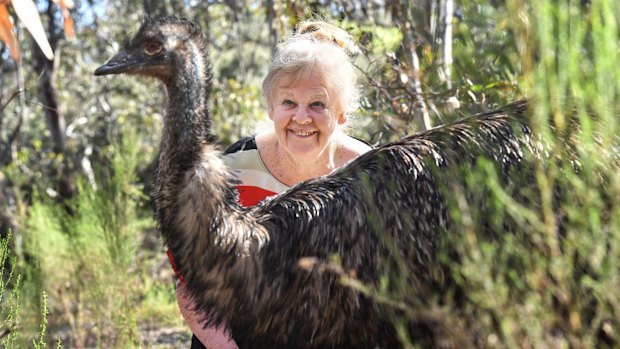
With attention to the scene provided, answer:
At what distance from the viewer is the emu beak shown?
303 cm

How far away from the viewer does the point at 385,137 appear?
508cm

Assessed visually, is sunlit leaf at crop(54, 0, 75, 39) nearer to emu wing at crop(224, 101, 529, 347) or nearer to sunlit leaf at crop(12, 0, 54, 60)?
sunlit leaf at crop(12, 0, 54, 60)

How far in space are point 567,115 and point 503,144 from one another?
29cm

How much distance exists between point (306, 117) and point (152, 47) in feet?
2.01

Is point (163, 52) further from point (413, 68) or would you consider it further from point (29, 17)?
point (413, 68)

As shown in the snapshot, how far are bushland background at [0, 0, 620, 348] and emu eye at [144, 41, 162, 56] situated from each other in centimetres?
35

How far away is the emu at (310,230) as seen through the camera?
2.54m

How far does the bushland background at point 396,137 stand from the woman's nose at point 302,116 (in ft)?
2.11

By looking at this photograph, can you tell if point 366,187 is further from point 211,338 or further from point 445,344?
point 211,338

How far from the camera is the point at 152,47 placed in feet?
9.89

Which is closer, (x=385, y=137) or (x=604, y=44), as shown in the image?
(x=604, y=44)

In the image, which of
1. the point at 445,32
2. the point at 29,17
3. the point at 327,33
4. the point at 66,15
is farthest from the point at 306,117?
the point at 445,32

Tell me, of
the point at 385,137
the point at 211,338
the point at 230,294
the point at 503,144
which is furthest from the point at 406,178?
the point at 385,137

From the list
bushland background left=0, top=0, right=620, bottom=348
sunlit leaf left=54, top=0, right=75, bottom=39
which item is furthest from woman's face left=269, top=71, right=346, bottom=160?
sunlit leaf left=54, top=0, right=75, bottom=39
